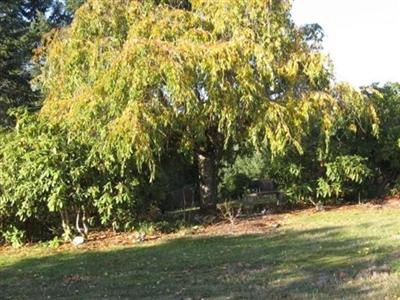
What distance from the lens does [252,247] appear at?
1086 cm

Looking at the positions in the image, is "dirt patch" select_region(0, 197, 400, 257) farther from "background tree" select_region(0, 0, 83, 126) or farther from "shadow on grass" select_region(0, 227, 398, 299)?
"background tree" select_region(0, 0, 83, 126)

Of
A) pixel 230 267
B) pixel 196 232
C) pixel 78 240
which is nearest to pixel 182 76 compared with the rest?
pixel 196 232

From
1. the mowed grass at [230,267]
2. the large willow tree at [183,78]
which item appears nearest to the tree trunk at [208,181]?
the large willow tree at [183,78]

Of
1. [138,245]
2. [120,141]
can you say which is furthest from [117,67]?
[138,245]

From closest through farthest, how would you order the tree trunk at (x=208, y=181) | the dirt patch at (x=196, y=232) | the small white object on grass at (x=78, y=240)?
1. the dirt patch at (x=196, y=232)
2. the small white object on grass at (x=78, y=240)
3. the tree trunk at (x=208, y=181)

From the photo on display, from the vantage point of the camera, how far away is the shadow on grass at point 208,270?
23.7 ft

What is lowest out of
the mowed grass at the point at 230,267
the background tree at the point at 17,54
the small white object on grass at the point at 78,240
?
the mowed grass at the point at 230,267

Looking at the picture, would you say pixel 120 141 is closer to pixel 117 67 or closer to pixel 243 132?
pixel 117 67

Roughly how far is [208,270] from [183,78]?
5.06m

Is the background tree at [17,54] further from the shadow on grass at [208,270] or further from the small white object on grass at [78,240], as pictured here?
→ the shadow on grass at [208,270]

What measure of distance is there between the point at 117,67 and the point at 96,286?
233 inches

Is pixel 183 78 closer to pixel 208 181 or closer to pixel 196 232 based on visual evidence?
pixel 196 232

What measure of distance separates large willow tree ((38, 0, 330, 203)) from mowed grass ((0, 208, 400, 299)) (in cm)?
250

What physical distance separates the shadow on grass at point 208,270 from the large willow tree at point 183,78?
9.01 ft
